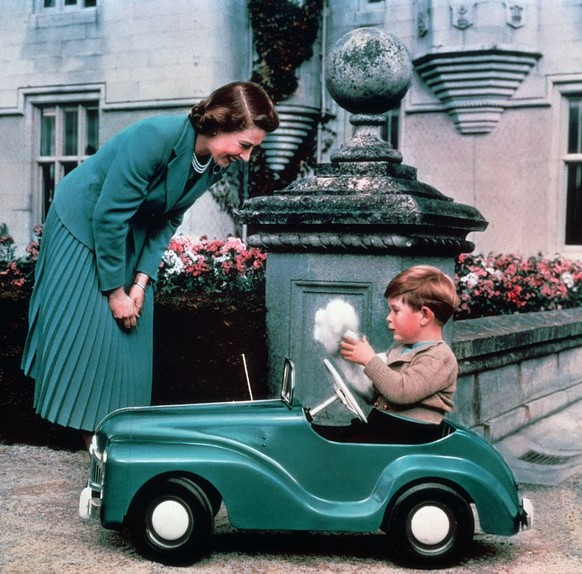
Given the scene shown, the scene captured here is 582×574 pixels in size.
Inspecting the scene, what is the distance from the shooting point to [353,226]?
3.86 metres

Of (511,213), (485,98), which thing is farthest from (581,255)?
(485,98)

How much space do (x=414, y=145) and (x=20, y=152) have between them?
5509 mm

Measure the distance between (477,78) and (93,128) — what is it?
519cm

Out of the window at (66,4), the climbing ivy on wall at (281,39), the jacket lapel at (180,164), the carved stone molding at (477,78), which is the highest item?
the window at (66,4)

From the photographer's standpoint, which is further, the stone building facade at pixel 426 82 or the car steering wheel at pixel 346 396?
the stone building facade at pixel 426 82

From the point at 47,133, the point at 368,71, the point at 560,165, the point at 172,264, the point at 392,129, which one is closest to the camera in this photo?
the point at 368,71

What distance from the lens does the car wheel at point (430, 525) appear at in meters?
2.97

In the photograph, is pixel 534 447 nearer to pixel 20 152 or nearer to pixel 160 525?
pixel 160 525

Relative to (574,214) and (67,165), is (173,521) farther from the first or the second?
(67,165)

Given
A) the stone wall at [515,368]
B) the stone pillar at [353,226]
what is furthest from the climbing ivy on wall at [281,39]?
the stone pillar at [353,226]

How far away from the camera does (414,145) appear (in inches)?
455

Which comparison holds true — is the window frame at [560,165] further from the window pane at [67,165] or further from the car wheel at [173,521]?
the car wheel at [173,521]

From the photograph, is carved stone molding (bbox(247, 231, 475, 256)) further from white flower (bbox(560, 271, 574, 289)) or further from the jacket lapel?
white flower (bbox(560, 271, 574, 289))

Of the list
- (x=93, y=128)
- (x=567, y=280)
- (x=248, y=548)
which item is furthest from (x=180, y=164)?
(x=93, y=128)
